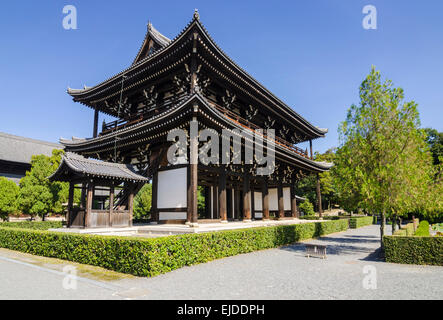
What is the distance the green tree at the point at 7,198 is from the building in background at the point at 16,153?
12250 mm

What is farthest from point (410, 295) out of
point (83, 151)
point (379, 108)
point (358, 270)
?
point (83, 151)

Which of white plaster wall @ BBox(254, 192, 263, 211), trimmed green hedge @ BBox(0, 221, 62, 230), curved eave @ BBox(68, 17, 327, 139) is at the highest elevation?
curved eave @ BBox(68, 17, 327, 139)

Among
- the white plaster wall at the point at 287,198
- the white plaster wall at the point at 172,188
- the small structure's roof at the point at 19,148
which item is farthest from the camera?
the small structure's roof at the point at 19,148

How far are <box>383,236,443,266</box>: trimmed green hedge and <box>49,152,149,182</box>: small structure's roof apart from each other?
12.1 meters

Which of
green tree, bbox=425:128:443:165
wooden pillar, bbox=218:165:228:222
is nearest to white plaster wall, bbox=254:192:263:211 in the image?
wooden pillar, bbox=218:165:228:222

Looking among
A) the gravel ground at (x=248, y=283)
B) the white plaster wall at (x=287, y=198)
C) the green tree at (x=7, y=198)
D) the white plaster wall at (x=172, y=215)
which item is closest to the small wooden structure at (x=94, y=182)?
the white plaster wall at (x=172, y=215)

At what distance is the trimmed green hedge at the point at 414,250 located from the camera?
9398mm

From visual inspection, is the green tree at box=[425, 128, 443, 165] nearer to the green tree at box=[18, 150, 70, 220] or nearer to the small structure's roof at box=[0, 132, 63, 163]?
the green tree at box=[18, 150, 70, 220]

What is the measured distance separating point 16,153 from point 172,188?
29.3m

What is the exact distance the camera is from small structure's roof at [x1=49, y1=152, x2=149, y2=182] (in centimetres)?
1187

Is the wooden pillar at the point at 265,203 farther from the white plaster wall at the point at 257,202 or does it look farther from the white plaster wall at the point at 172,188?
the white plaster wall at the point at 172,188

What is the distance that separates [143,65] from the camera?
48.1 ft

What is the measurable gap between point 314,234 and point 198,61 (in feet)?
48.1

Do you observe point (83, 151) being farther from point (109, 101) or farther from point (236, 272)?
point (236, 272)
